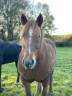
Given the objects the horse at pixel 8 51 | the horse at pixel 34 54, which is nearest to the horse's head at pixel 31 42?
the horse at pixel 34 54

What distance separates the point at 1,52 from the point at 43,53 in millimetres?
3143

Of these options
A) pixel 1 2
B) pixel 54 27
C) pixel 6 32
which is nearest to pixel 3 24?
pixel 6 32

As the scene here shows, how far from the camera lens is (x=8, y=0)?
38.5m

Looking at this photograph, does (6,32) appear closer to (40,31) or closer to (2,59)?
(2,59)

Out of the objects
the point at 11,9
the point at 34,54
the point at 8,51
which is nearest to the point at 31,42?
the point at 34,54

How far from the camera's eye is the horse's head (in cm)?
467

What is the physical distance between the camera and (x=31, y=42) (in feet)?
15.9

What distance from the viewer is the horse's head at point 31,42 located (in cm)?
467

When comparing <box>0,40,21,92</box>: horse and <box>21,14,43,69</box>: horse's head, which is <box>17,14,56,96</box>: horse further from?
<box>0,40,21,92</box>: horse

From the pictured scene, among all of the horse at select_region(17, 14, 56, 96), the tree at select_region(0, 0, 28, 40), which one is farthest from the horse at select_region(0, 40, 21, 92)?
the tree at select_region(0, 0, 28, 40)

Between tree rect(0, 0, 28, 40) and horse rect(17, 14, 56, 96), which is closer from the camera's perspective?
horse rect(17, 14, 56, 96)

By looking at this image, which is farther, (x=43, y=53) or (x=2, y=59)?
(x=2, y=59)

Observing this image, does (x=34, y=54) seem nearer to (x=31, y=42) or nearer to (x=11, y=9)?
(x=31, y=42)

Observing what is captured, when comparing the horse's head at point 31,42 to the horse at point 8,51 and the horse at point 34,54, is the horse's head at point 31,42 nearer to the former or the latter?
the horse at point 34,54
